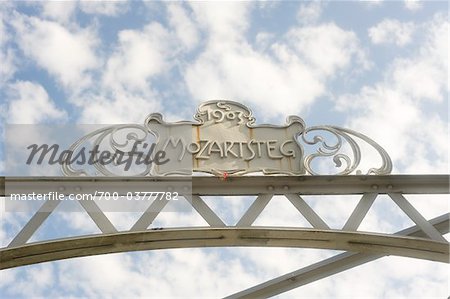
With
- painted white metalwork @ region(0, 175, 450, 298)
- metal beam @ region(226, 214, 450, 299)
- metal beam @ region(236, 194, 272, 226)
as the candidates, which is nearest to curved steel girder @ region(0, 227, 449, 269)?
painted white metalwork @ region(0, 175, 450, 298)

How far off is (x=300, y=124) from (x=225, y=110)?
0.71 metres

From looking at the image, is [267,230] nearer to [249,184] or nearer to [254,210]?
[254,210]

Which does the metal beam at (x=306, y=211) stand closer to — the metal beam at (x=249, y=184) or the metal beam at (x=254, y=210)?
the metal beam at (x=249, y=184)

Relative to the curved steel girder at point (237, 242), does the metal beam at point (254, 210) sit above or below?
above

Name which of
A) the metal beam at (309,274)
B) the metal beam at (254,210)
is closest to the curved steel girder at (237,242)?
the metal beam at (254,210)

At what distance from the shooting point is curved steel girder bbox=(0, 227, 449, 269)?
4.79 m

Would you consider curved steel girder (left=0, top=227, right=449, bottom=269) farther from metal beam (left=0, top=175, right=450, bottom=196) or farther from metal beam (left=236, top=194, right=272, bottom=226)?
metal beam (left=0, top=175, right=450, bottom=196)

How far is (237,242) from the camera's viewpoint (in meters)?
5.05

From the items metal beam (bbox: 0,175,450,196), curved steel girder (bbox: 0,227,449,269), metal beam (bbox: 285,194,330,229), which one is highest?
metal beam (bbox: 0,175,450,196)

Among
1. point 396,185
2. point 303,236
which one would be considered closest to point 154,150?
point 303,236

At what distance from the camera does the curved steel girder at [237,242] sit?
4789mm

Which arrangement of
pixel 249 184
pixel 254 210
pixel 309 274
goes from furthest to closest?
pixel 309 274 → pixel 249 184 → pixel 254 210

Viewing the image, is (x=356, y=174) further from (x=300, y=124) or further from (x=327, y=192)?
(x=300, y=124)

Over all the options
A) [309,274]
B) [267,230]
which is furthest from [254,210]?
[309,274]
